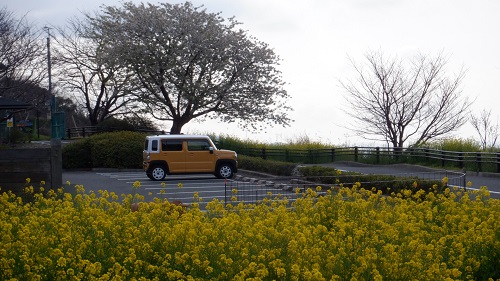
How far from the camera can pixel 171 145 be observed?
2838cm

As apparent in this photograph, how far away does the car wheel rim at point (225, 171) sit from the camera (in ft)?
92.9

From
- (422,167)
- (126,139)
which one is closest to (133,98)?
(126,139)

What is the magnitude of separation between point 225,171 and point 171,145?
2244mm

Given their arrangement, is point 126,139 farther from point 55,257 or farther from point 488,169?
point 55,257

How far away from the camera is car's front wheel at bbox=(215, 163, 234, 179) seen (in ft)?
93.0

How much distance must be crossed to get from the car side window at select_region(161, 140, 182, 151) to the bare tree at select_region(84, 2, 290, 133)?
16.4 m

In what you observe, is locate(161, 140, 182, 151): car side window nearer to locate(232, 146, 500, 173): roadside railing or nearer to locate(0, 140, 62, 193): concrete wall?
A: locate(232, 146, 500, 173): roadside railing

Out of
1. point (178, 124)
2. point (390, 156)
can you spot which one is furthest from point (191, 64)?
point (390, 156)

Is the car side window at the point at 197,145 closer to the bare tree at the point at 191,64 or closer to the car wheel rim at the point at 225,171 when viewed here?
the car wheel rim at the point at 225,171

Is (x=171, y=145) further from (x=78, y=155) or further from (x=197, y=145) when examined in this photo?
(x=78, y=155)

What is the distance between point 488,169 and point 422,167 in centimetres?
392

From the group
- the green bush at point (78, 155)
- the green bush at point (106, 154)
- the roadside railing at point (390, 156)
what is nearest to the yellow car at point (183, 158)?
the green bush at point (106, 154)

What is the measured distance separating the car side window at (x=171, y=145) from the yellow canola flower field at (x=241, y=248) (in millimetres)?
18889

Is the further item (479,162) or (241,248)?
(479,162)
